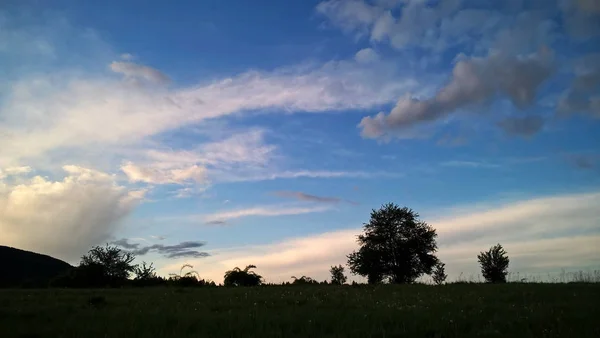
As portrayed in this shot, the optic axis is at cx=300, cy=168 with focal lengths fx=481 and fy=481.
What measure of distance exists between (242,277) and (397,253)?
24.5 metres

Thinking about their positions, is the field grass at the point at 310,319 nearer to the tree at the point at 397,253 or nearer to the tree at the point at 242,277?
the tree at the point at 242,277

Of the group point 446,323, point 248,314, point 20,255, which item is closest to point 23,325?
point 248,314

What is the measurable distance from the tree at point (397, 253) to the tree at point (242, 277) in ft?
66.0

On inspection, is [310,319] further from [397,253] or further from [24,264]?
[24,264]

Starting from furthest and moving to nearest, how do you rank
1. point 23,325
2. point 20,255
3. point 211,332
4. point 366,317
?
point 20,255
point 366,317
point 23,325
point 211,332

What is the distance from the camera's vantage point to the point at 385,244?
64.4 meters

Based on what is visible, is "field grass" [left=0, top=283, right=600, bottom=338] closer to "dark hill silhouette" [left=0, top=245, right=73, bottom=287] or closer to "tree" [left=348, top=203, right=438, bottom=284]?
"tree" [left=348, top=203, right=438, bottom=284]

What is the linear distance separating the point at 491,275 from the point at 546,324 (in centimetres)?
5860

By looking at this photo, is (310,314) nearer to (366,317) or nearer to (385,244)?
(366,317)

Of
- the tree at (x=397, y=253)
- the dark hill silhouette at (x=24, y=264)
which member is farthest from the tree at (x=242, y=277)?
the dark hill silhouette at (x=24, y=264)

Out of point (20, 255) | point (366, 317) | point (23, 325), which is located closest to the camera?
point (23, 325)

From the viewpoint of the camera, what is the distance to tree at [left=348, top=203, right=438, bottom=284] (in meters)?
62.8

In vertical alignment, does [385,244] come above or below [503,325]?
above

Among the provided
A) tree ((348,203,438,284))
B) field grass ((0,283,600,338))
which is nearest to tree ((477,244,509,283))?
tree ((348,203,438,284))
